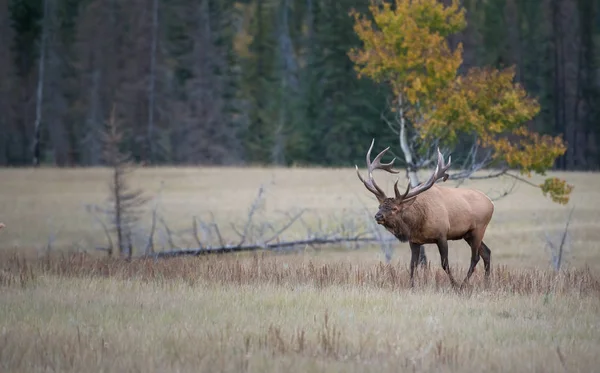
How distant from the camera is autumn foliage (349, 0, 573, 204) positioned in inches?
691

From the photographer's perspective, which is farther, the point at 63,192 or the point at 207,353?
the point at 63,192

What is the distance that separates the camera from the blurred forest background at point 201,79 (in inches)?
1822

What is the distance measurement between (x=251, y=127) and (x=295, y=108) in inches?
101

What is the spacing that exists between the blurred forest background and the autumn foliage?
27.3 meters

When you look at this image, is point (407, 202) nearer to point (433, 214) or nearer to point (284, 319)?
point (433, 214)

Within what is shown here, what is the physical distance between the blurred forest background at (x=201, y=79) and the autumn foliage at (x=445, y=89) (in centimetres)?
2730

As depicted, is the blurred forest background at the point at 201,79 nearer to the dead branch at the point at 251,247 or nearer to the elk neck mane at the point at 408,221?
the dead branch at the point at 251,247

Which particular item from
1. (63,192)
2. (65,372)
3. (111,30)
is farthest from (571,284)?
(111,30)

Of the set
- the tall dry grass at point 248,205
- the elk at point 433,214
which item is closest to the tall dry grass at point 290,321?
the elk at point 433,214

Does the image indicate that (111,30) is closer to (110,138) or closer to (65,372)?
(110,138)

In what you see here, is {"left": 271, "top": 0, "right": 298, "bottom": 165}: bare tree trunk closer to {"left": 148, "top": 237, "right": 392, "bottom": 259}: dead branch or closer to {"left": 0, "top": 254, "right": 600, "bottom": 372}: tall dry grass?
{"left": 148, "top": 237, "right": 392, "bottom": 259}: dead branch

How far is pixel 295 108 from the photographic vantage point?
47.6 metres

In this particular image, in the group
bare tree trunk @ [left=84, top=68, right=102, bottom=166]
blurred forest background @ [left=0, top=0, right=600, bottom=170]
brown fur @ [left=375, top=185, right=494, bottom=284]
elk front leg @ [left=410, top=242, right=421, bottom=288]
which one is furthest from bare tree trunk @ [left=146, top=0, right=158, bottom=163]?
elk front leg @ [left=410, top=242, right=421, bottom=288]

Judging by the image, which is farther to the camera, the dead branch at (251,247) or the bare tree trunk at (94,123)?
the bare tree trunk at (94,123)
